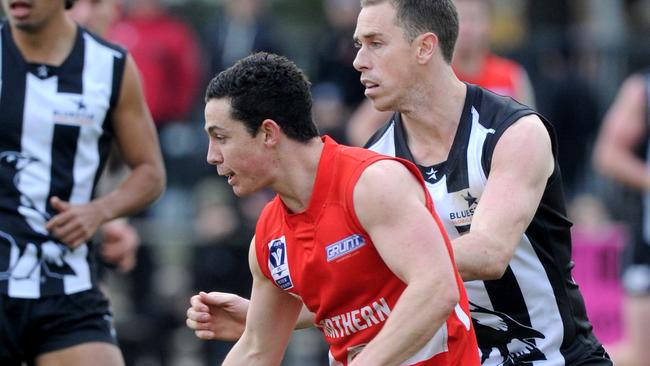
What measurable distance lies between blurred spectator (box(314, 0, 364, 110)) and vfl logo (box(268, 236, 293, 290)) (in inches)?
274

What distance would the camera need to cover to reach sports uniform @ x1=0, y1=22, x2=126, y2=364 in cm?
603

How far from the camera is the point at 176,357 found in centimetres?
1173

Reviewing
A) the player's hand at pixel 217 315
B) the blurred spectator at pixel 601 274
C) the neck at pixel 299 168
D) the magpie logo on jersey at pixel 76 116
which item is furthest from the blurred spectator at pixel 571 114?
the neck at pixel 299 168

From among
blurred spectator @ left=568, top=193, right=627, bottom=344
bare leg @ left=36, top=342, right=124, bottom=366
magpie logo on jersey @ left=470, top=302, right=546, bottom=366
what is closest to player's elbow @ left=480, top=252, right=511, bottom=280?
magpie logo on jersey @ left=470, top=302, right=546, bottom=366

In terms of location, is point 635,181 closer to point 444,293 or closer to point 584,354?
point 584,354

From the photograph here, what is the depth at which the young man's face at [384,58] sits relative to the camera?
17.1ft

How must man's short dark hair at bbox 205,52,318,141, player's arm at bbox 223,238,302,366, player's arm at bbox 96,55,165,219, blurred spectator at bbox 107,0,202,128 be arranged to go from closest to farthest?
man's short dark hair at bbox 205,52,318,141 → player's arm at bbox 223,238,302,366 → player's arm at bbox 96,55,165,219 → blurred spectator at bbox 107,0,202,128

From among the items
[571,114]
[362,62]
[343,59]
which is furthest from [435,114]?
[571,114]

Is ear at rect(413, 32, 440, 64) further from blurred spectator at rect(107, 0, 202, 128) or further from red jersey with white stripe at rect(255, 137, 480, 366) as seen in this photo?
blurred spectator at rect(107, 0, 202, 128)

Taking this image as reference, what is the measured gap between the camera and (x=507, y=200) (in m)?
4.90

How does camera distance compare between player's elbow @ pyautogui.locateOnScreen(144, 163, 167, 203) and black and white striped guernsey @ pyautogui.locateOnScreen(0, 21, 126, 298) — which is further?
player's elbow @ pyautogui.locateOnScreen(144, 163, 167, 203)

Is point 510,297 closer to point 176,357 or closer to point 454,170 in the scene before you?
point 454,170

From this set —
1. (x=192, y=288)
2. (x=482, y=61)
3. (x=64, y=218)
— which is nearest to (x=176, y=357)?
Result: (x=192, y=288)

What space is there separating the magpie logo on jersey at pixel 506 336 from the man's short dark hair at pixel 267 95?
107cm
